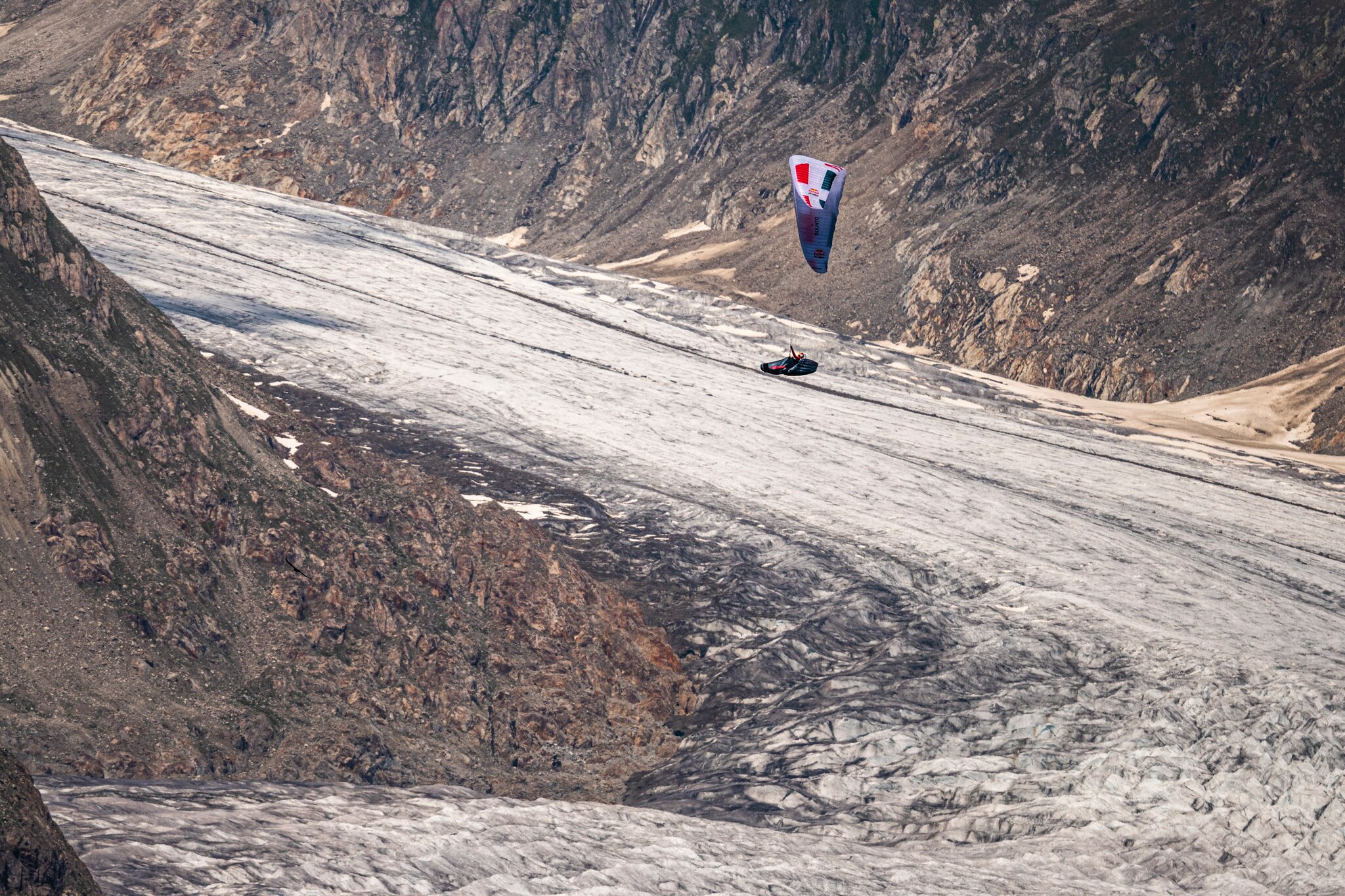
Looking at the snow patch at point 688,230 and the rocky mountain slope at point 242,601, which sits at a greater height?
the snow patch at point 688,230

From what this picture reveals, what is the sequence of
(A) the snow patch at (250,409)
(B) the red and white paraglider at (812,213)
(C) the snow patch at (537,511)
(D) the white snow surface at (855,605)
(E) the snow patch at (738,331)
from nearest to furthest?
(D) the white snow surface at (855,605) → (A) the snow patch at (250,409) → (C) the snow patch at (537,511) → (B) the red and white paraglider at (812,213) → (E) the snow patch at (738,331)

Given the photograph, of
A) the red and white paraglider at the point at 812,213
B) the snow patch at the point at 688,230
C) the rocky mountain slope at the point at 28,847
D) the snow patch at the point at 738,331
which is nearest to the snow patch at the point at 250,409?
the red and white paraglider at the point at 812,213

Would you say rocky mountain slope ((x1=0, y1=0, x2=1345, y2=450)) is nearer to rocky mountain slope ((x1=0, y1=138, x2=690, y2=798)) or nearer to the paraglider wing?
the paraglider wing

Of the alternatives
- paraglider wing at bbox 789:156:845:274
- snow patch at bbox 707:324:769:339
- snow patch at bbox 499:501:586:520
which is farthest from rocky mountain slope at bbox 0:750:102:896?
snow patch at bbox 707:324:769:339

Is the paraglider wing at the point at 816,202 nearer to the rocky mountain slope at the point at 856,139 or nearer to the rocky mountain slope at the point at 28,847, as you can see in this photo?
the rocky mountain slope at the point at 856,139

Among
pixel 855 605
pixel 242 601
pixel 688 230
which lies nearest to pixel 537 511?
pixel 855 605

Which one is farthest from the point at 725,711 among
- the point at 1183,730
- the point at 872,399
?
the point at 872,399
